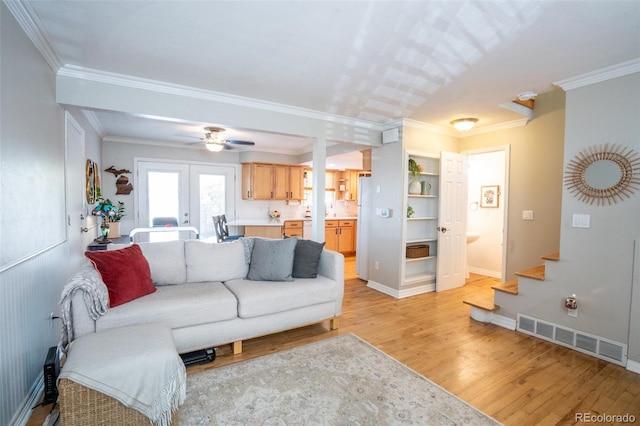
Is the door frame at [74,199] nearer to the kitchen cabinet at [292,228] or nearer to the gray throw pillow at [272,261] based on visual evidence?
the gray throw pillow at [272,261]

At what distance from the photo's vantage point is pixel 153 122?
4.53m

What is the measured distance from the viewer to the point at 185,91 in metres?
3.25

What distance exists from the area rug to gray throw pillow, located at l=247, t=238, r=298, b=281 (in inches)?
30.4

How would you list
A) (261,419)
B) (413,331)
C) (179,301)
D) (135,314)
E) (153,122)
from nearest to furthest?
(261,419), (135,314), (179,301), (413,331), (153,122)

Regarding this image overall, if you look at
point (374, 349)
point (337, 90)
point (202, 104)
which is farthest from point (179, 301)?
point (337, 90)

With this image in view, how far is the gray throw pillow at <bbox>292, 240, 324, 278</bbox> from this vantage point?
329 centimetres

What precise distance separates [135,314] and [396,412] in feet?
6.54

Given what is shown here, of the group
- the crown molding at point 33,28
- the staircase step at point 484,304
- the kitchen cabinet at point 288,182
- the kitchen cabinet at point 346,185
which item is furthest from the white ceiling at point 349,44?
the kitchen cabinet at point 346,185

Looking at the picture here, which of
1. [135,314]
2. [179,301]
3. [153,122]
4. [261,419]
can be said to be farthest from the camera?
[153,122]

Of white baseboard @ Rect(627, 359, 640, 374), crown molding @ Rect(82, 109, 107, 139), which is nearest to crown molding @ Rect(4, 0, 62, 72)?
crown molding @ Rect(82, 109, 107, 139)

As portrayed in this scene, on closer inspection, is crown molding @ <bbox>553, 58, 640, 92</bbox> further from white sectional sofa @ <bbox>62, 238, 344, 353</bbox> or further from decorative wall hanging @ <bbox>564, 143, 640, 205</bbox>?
white sectional sofa @ <bbox>62, 238, 344, 353</bbox>

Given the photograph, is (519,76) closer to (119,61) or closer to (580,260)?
(580,260)

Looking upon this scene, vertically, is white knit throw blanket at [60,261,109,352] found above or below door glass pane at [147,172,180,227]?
below

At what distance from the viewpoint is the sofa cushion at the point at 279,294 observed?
2.78 m
